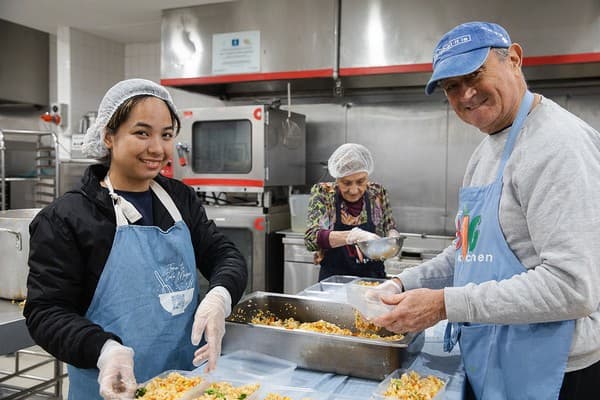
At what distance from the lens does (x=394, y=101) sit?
452cm

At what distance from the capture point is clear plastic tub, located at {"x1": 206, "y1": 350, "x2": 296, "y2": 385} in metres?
1.40

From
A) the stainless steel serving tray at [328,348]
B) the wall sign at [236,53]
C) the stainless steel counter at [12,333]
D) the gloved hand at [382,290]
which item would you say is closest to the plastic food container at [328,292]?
the gloved hand at [382,290]

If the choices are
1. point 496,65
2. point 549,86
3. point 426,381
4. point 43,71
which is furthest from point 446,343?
point 43,71

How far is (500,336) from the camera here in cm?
131

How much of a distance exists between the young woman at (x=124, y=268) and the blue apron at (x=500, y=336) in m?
0.73

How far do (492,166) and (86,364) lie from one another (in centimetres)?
123

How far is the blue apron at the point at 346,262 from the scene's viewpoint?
9.77 feet

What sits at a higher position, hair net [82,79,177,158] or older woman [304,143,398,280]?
hair net [82,79,177,158]

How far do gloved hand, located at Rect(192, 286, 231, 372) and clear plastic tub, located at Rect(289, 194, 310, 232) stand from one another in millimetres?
2537

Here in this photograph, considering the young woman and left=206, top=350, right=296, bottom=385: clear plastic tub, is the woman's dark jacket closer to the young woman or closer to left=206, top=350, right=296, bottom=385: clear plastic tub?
the young woman

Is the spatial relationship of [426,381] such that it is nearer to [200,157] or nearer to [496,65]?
[496,65]

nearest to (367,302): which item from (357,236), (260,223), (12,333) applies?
(357,236)

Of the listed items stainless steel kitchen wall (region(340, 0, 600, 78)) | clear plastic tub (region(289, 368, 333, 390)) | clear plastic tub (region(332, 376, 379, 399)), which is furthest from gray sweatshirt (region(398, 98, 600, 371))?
stainless steel kitchen wall (region(340, 0, 600, 78))

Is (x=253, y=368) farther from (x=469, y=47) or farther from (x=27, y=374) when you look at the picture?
(x=27, y=374)
